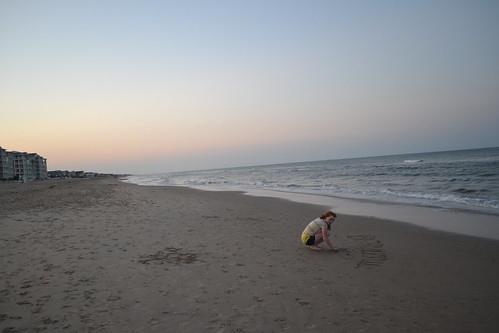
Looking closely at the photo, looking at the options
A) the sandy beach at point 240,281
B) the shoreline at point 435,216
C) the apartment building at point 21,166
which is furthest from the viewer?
the apartment building at point 21,166

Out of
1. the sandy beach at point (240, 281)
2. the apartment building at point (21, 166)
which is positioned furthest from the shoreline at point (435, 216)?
the apartment building at point (21, 166)

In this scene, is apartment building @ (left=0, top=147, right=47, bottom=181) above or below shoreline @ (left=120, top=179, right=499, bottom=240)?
above

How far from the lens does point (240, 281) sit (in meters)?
5.73

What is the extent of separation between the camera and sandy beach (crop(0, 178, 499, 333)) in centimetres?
422

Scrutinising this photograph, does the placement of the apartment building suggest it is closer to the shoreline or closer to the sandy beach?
the sandy beach

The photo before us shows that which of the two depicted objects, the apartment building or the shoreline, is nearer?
the shoreline

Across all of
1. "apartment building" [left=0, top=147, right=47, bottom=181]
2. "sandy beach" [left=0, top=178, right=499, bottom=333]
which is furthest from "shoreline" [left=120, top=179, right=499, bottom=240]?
"apartment building" [left=0, top=147, right=47, bottom=181]

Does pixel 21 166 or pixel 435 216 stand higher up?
pixel 21 166

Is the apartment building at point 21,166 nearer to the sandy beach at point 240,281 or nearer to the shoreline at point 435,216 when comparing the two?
the sandy beach at point 240,281

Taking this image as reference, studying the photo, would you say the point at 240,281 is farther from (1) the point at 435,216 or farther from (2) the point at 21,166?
(2) the point at 21,166

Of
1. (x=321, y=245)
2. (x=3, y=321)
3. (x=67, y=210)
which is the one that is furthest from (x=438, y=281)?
(x=67, y=210)

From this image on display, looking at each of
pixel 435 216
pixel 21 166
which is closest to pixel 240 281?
pixel 435 216

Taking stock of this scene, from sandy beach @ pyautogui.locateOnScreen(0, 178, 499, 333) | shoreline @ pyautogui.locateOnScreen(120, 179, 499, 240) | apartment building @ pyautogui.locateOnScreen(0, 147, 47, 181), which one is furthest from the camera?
apartment building @ pyautogui.locateOnScreen(0, 147, 47, 181)

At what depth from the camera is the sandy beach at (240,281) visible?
4219 millimetres
